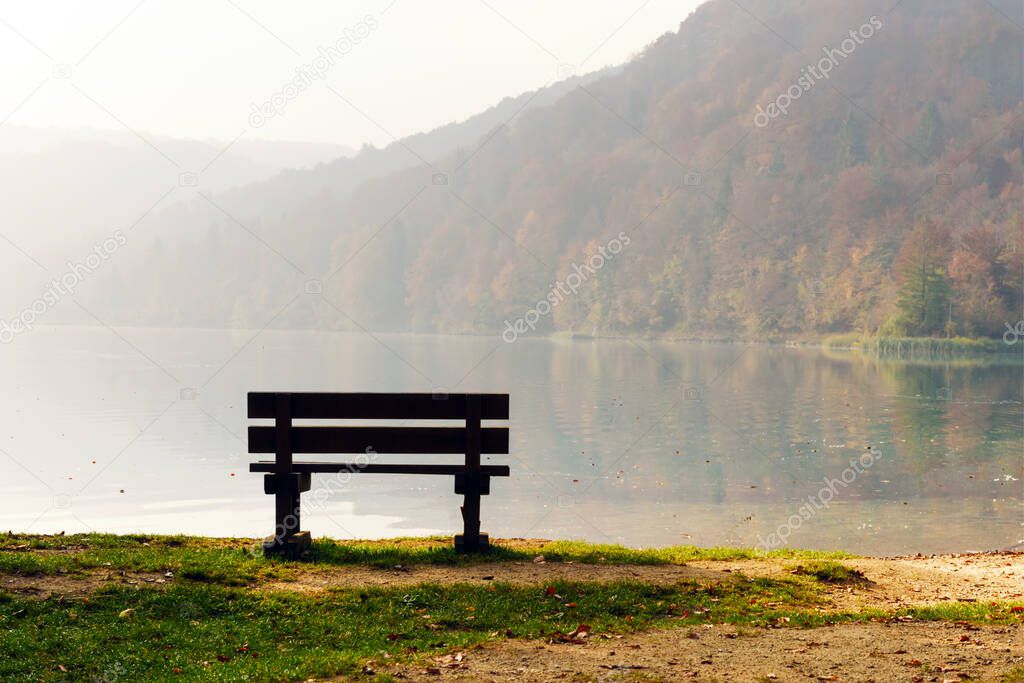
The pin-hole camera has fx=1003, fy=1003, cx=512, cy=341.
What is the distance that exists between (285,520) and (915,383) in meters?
63.8

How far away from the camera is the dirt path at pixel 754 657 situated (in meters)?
9.50

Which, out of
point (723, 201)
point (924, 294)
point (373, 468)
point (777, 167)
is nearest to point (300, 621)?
point (373, 468)

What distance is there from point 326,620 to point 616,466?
21.6 m

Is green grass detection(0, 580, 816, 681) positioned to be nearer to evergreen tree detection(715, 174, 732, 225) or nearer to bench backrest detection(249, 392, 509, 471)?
bench backrest detection(249, 392, 509, 471)

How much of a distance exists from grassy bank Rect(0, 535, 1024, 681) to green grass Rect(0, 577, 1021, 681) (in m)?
0.02

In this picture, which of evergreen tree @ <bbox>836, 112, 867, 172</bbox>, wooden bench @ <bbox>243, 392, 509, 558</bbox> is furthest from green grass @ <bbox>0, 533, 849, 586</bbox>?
evergreen tree @ <bbox>836, 112, 867, 172</bbox>

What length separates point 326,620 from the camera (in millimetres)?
11188

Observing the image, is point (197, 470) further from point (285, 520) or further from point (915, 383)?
point (915, 383)

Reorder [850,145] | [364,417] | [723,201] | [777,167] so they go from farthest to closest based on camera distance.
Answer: [723,201] < [777,167] < [850,145] < [364,417]

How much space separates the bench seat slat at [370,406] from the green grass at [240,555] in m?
1.99

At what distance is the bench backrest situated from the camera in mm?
14258

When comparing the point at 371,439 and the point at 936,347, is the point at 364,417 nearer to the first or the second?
the point at 371,439

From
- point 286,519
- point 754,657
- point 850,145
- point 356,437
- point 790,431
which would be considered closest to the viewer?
point 754,657

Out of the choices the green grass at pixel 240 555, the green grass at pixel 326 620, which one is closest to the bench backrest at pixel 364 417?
the green grass at pixel 240 555
